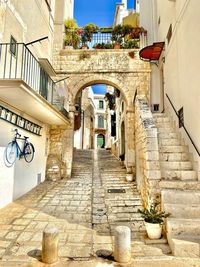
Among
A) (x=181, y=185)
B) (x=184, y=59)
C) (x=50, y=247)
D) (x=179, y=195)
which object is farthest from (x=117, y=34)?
(x=50, y=247)

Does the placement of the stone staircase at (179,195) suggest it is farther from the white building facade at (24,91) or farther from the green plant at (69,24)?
the green plant at (69,24)

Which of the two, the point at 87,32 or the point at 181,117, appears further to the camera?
the point at 87,32

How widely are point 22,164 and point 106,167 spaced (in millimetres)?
5202

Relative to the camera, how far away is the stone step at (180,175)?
4.84 metres

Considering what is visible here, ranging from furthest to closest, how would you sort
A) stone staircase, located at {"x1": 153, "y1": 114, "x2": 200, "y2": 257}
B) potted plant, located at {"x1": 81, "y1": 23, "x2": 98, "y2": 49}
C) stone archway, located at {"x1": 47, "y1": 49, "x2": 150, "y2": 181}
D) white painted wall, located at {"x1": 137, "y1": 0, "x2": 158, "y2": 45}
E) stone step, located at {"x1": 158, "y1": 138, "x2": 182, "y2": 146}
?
potted plant, located at {"x1": 81, "y1": 23, "x2": 98, "y2": 49}, white painted wall, located at {"x1": 137, "y1": 0, "x2": 158, "y2": 45}, stone archway, located at {"x1": 47, "y1": 49, "x2": 150, "y2": 181}, stone step, located at {"x1": 158, "y1": 138, "x2": 182, "y2": 146}, stone staircase, located at {"x1": 153, "y1": 114, "x2": 200, "y2": 257}

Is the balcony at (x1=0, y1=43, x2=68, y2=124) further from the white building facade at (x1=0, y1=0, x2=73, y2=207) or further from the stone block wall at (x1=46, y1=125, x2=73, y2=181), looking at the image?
the stone block wall at (x1=46, y1=125, x2=73, y2=181)

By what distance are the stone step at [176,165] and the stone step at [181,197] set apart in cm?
93

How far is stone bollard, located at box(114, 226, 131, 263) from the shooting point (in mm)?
3150

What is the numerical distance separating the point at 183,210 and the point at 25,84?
431 cm

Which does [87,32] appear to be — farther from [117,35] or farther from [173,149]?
[173,149]

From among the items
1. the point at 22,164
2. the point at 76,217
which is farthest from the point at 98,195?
the point at 22,164

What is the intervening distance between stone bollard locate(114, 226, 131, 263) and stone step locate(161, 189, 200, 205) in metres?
1.33

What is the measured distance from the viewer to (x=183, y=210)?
3.92 m

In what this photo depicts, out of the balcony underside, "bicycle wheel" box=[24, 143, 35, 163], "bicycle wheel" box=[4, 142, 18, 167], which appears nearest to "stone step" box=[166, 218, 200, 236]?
the balcony underside
